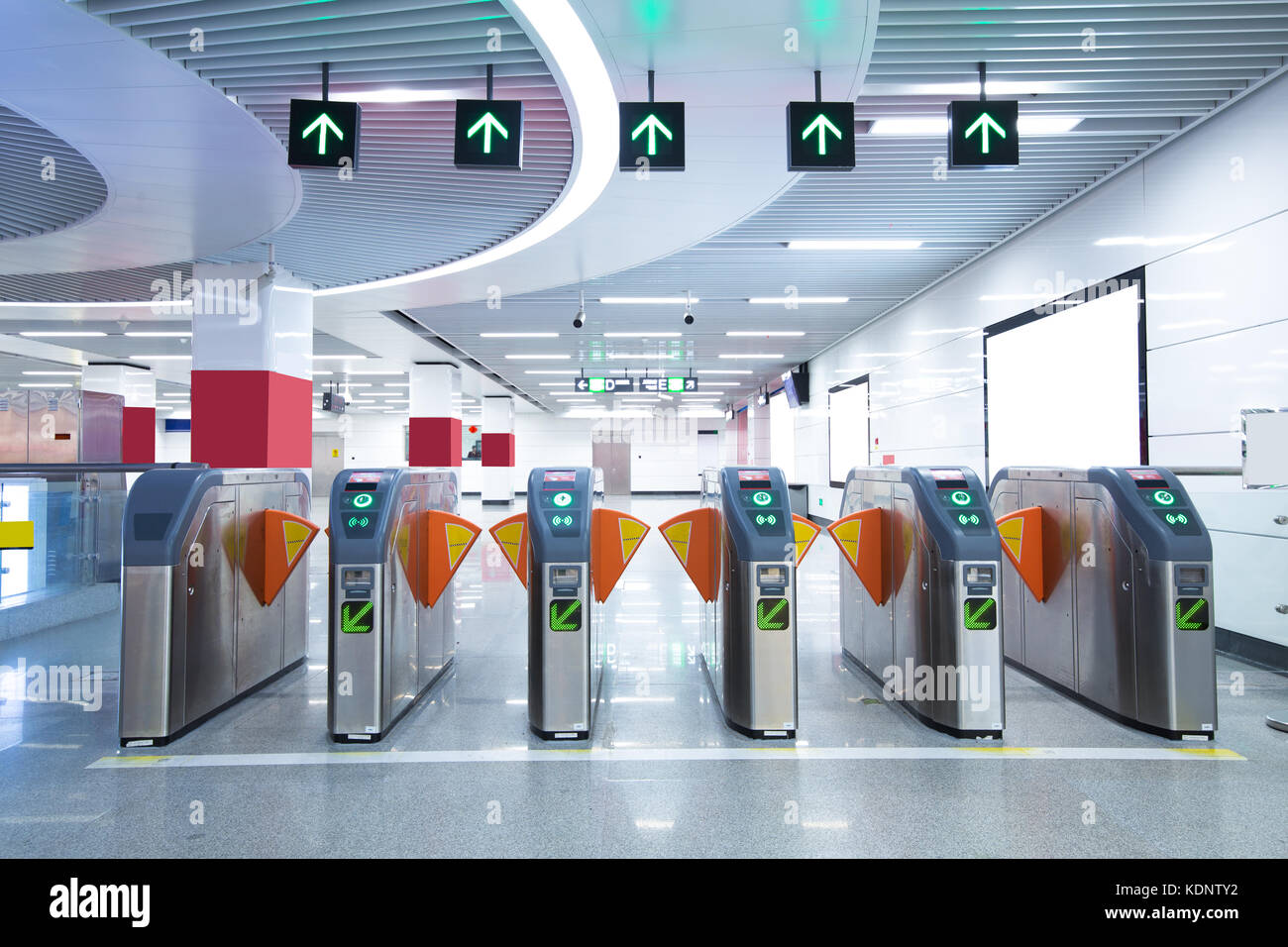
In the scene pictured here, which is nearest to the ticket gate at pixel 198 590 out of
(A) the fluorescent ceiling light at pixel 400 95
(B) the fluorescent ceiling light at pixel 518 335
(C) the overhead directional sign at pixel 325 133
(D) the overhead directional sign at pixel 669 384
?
(C) the overhead directional sign at pixel 325 133

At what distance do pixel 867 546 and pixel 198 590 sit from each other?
341cm

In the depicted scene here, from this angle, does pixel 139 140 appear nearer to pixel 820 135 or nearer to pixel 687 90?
pixel 687 90

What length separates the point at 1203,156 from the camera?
4449mm

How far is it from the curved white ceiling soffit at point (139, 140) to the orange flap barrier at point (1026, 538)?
4.77 m

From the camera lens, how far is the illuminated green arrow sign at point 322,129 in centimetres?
344

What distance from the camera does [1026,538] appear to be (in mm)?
4035

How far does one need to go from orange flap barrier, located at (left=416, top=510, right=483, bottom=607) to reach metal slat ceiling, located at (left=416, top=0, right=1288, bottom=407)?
126 inches

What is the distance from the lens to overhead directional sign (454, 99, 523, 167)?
339 centimetres

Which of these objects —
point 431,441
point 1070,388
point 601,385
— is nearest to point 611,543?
point 1070,388

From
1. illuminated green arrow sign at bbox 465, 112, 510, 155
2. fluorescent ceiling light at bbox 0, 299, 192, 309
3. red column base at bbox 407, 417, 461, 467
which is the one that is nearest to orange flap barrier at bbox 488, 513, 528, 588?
illuminated green arrow sign at bbox 465, 112, 510, 155
